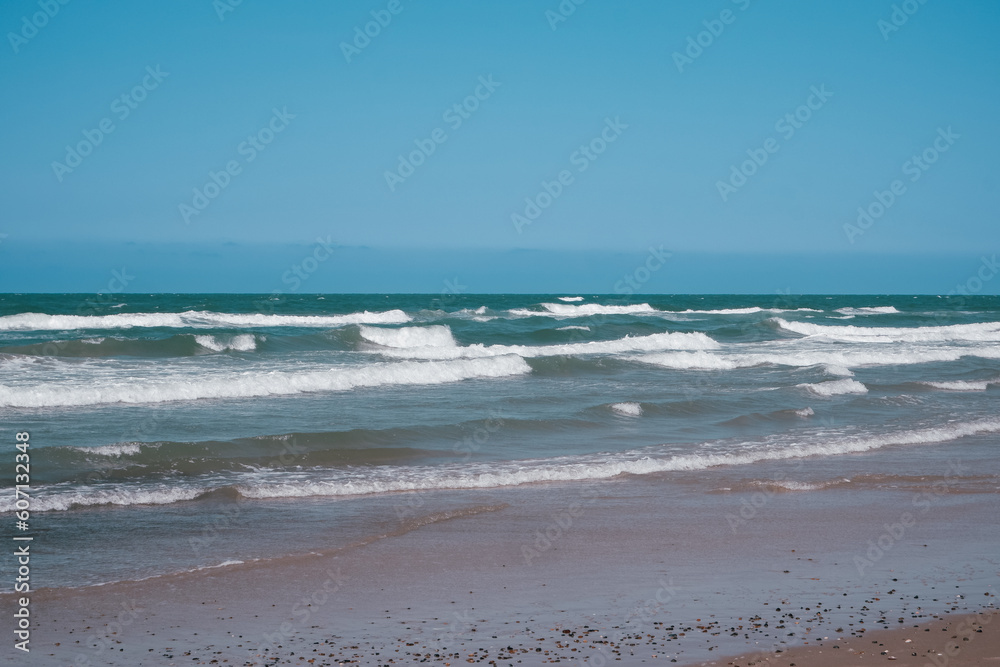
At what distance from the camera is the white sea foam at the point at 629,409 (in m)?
15.6

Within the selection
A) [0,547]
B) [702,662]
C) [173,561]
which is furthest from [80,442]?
[702,662]

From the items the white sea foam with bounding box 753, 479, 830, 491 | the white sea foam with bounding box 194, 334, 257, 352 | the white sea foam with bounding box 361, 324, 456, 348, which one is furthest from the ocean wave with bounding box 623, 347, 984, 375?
the white sea foam with bounding box 753, 479, 830, 491

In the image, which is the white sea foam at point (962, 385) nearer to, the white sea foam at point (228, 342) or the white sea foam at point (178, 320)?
the white sea foam at point (228, 342)

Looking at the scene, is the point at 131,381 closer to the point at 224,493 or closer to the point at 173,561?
the point at 224,493

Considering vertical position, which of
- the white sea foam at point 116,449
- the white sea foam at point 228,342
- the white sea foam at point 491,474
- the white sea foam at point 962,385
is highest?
the white sea foam at point 228,342

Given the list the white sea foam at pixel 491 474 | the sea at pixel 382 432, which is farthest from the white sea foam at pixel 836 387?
the white sea foam at pixel 491 474

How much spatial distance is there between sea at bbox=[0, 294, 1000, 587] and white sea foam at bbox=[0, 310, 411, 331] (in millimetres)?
12552

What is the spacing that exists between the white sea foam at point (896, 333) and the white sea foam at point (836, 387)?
713 inches

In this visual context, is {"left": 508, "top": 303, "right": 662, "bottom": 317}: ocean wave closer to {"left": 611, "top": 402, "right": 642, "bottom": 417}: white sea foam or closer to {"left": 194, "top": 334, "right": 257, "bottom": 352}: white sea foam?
{"left": 194, "top": 334, "right": 257, "bottom": 352}: white sea foam

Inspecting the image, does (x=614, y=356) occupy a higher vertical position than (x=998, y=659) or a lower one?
higher

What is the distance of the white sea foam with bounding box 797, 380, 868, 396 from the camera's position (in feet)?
62.4

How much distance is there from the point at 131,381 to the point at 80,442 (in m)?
6.33

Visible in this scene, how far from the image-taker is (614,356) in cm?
2631

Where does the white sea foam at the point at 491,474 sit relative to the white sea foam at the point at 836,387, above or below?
below
